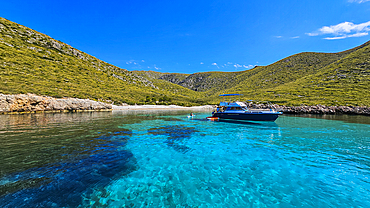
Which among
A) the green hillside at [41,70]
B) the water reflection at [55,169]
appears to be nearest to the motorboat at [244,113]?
the water reflection at [55,169]

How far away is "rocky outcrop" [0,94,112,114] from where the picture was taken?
3341cm

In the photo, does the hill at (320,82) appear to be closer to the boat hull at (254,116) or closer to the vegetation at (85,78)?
the vegetation at (85,78)

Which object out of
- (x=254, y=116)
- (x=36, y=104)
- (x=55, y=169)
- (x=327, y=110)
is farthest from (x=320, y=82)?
(x=36, y=104)

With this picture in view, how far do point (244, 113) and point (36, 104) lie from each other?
53752mm

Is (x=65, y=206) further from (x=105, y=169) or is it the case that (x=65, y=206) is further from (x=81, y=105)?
(x=81, y=105)

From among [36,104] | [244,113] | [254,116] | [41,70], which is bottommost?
[254,116]

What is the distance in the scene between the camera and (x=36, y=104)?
38688 mm

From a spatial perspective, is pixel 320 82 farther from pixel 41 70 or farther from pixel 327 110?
pixel 41 70

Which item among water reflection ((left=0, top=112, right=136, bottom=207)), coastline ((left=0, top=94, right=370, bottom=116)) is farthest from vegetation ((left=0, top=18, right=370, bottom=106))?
water reflection ((left=0, top=112, right=136, bottom=207))

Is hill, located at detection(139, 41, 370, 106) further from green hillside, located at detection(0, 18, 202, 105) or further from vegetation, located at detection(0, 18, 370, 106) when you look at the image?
green hillside, located at detection(0, 18, 202, 105)

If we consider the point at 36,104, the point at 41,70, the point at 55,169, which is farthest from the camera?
the point at 41,70

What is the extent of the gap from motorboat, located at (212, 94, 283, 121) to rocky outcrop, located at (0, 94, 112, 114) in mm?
46457

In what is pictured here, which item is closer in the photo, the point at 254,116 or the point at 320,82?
the point at 254,116

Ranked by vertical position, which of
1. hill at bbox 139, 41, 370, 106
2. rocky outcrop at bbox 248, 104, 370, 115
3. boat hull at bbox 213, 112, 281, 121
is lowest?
boat hull at bbox 213, 112, 281, 121
